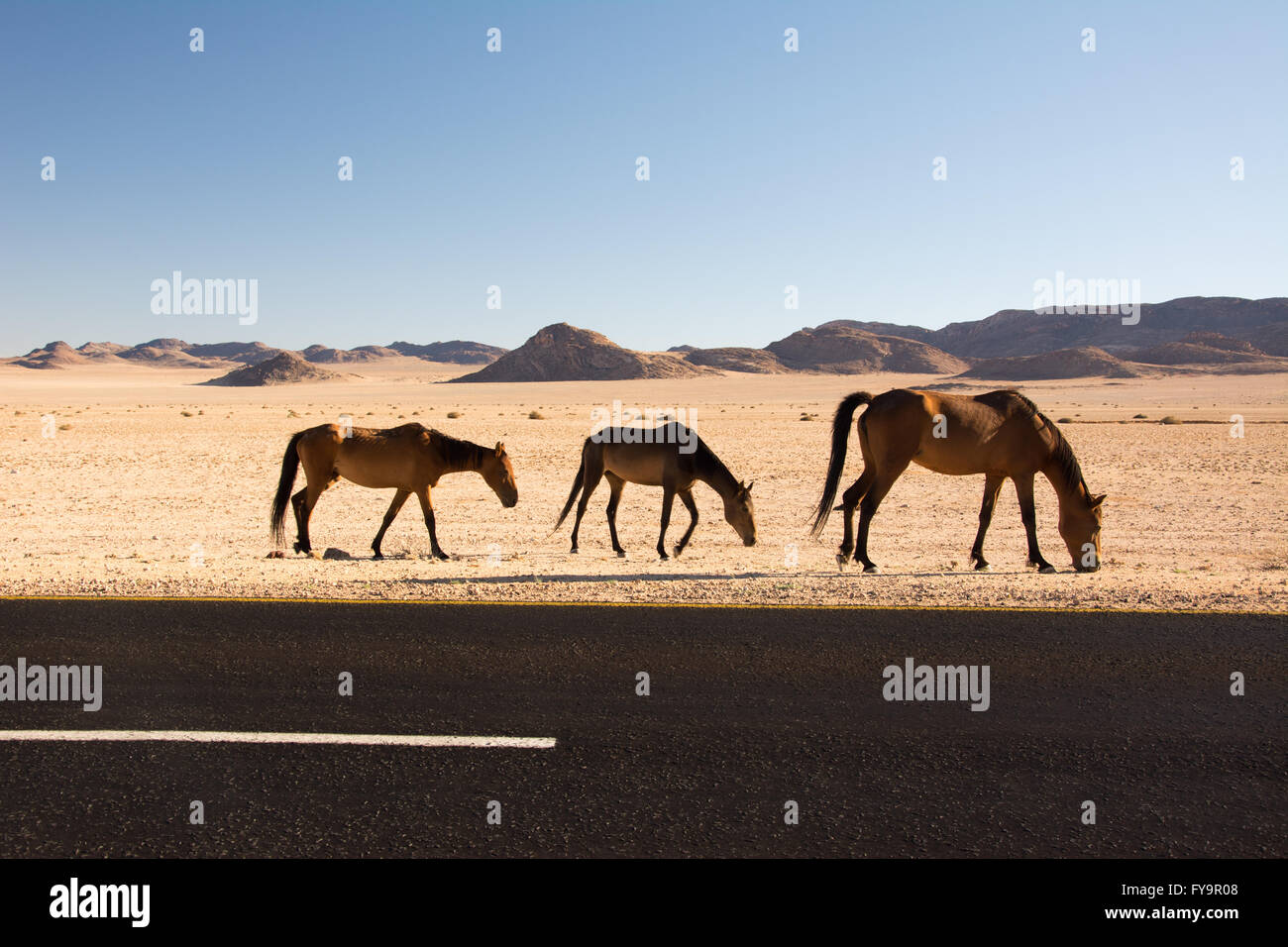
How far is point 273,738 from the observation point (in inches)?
213

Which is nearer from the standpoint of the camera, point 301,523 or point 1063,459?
point 1063,459

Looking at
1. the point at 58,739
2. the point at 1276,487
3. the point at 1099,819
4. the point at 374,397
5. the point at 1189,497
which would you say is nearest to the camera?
the point at 1099,819

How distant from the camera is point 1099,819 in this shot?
4.43 m

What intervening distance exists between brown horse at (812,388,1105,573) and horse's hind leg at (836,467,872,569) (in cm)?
3

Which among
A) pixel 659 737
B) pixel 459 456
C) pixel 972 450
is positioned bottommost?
pixel 659 737

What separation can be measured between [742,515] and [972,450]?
3.49 metres

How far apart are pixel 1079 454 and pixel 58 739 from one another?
1335 inches

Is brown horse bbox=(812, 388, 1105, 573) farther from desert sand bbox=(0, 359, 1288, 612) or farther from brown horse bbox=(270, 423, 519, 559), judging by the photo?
brown horse bbox=(270, 423, 519, 559)

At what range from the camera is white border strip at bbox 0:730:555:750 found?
536 centimetres

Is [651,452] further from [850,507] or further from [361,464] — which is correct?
[361,464]

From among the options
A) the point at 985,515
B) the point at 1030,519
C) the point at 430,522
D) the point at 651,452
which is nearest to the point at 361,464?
the point at 430,522

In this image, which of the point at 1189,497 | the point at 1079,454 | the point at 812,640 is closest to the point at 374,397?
the point at 1079,454
